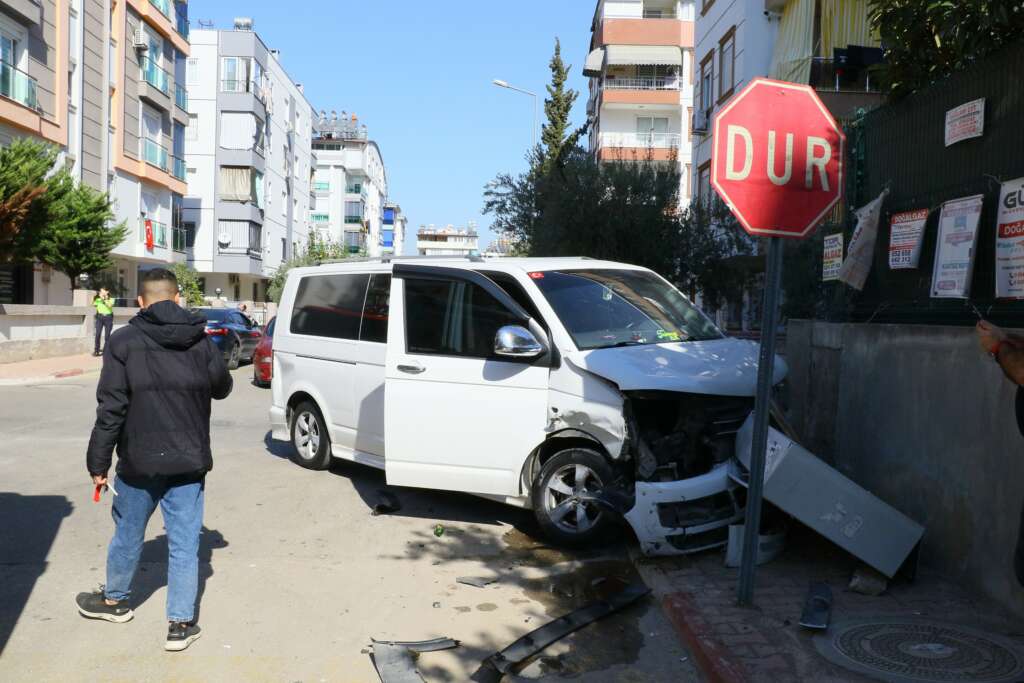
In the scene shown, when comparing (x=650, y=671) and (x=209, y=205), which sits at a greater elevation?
(x=209, y=205)

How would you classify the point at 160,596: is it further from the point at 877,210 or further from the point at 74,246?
the point at 74,246

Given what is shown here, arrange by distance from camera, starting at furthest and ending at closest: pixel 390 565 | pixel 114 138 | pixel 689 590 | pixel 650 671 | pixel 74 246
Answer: pixel 114 138
pixel 74 246
pixel 390 565
pixel 689 590
pixel 650 671

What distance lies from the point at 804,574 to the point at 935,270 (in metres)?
2.39

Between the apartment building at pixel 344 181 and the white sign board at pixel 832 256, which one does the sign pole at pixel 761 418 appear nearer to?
the white sign board at pixel 832 256

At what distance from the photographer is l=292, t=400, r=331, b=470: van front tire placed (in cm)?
928

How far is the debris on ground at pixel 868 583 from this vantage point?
5.51 m

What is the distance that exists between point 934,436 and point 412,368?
379 centimetres

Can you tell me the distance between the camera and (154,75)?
38.4 metres

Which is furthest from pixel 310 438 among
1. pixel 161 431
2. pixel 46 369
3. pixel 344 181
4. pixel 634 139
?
pixel 344 181

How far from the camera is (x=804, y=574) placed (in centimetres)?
589

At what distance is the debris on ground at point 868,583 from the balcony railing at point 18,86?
2723 centimetres

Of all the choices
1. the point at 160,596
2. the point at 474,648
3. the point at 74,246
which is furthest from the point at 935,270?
the point at 74,246

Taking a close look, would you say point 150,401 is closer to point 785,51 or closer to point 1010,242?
point 1010,242

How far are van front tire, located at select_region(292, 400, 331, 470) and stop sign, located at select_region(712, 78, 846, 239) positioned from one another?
17.6 feet
